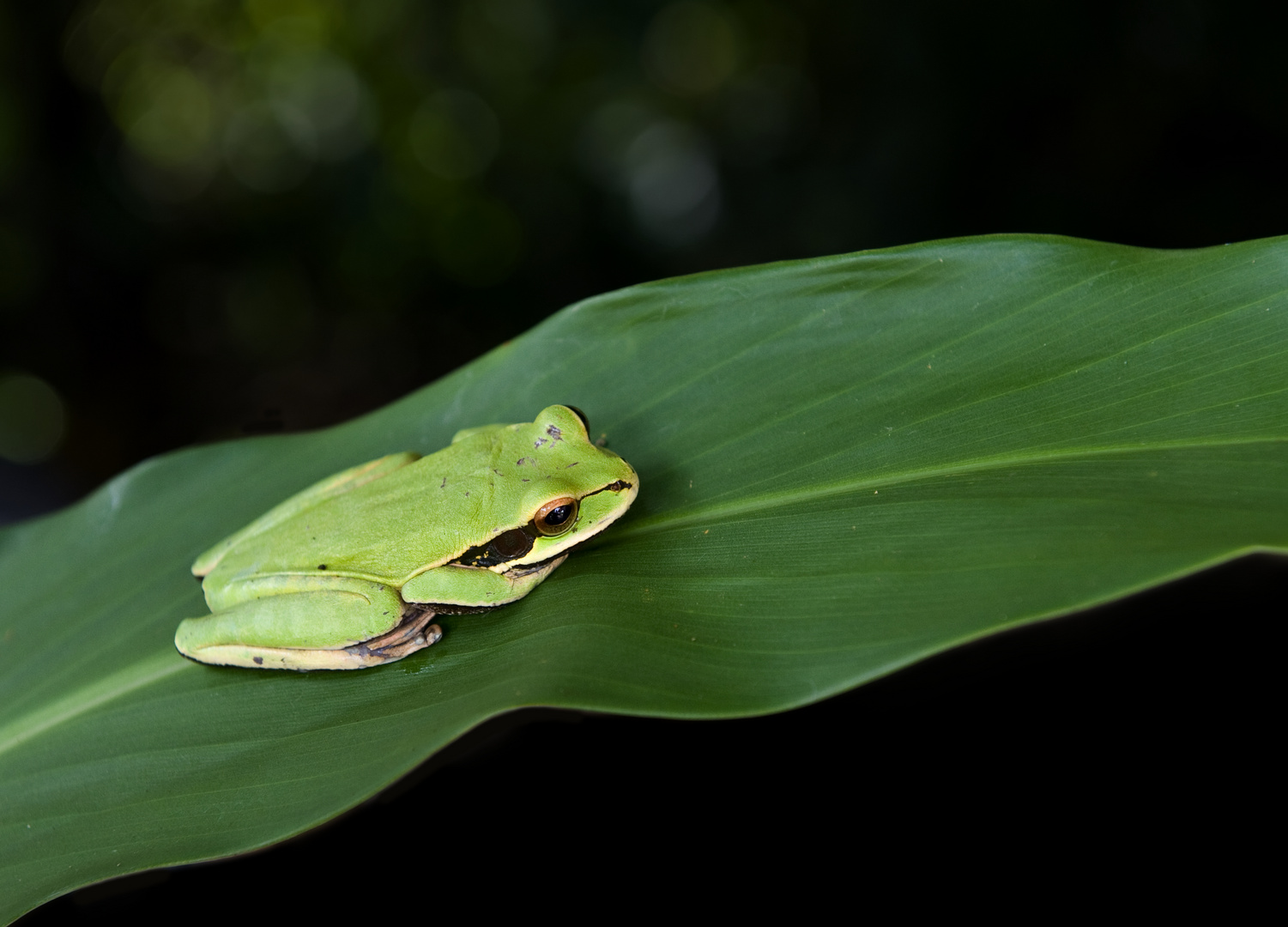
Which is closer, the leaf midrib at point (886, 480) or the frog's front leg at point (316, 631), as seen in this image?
the leaf midrib at point (886, 480)

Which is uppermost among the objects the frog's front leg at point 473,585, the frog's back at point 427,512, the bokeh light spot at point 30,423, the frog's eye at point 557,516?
the bokeh light spot at point 30,423

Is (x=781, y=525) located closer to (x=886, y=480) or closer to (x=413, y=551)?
(x=886, y=480)

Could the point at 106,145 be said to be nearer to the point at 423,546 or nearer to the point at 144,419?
the point at 144,419

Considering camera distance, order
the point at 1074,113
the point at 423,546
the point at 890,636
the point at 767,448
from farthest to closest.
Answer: the point at 1074,113, the point at 423,546, the point at 767,448, the point at 890,636

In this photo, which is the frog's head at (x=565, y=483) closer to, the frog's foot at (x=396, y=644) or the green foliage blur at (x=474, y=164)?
the frog's foot at (x=396, y=644)

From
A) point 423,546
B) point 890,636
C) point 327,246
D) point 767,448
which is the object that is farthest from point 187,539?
point 327,246

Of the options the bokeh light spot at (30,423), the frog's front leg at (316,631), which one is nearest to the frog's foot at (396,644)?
the frog's front leg at (316,631)

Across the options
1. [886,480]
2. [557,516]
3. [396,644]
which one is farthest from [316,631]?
[886,480]

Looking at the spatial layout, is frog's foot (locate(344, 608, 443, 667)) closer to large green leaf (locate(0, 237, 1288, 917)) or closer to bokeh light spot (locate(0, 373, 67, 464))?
large green leaf (locate(0, 237, 1288, 917))

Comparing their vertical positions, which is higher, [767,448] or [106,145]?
[106,145]
